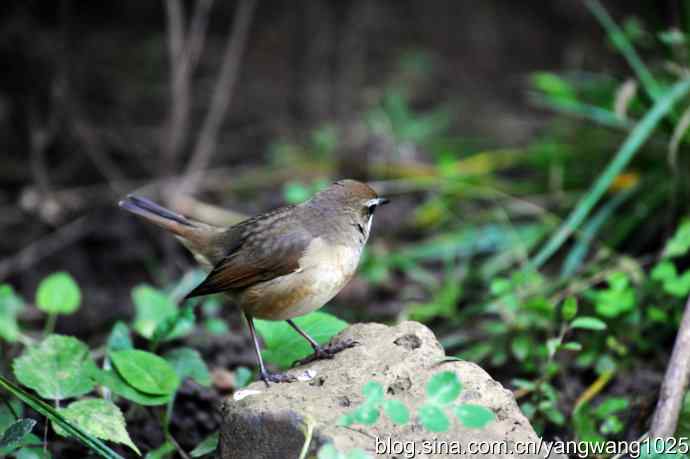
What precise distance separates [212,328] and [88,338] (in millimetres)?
1036

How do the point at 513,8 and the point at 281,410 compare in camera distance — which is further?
the point at 513,8

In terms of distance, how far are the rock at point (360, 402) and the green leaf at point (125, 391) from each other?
0.49m

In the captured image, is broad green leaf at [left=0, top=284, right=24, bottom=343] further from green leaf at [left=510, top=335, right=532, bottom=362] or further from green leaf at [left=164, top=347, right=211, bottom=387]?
Answer: green leaf at [left=510, top=335, right=532, bottom=362]

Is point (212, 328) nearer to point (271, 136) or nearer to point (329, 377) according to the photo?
point (329, 377)

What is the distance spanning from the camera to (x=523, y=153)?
22.0 feet

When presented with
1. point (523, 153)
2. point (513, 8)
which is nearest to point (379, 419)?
point (523, 153)

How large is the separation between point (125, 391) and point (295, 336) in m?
0.75

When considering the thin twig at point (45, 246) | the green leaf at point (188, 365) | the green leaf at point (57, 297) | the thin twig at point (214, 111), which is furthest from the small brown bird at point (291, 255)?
the thin twig at point (45, 246)

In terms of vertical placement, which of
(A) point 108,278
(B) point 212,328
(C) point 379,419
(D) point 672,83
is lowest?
(A) point 108,278

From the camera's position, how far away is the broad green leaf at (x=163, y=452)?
3.54m

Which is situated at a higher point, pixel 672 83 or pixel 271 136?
pixel 672 83

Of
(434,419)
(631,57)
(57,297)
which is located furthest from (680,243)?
(57,297)

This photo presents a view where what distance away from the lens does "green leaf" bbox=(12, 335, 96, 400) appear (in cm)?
342

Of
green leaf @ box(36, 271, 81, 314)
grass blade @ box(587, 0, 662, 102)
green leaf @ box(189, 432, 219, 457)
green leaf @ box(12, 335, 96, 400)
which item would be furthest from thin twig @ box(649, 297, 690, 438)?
green leaf @ box(36, 271, 81, 314)
